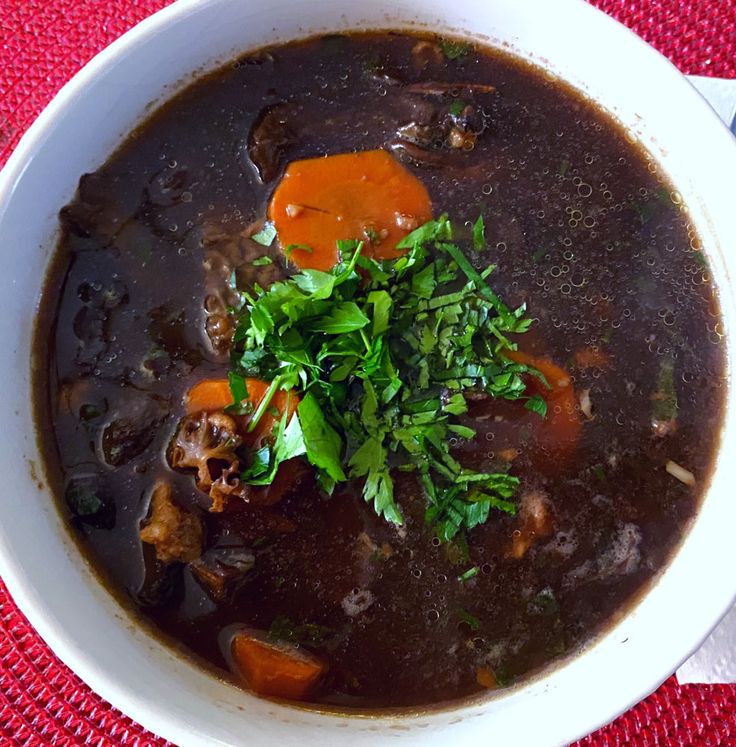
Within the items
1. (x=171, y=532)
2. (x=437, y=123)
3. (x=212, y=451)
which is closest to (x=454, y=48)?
(x=437, y=123)

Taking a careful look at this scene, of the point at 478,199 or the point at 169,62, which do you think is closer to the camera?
the point at 169,62

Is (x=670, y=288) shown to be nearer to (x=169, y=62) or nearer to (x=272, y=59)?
(x=272, y=59)

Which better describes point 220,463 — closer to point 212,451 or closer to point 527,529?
point 212,451

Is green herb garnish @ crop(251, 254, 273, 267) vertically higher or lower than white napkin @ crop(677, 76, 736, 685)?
higher

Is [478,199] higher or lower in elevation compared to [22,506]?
higher

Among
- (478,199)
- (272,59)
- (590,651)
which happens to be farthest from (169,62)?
(590,651)

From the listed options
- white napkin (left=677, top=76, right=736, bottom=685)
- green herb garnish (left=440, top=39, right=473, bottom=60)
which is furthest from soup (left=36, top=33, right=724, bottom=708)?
white napkin (left=677, top=76, right=736, bottom=685)

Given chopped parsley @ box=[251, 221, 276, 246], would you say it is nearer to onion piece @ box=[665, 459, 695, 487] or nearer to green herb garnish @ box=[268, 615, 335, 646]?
green herb garnish @ box=[268, 615, 335, 646]

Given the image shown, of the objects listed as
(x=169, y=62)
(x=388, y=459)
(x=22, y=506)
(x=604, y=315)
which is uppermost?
(x=169, y=62)
